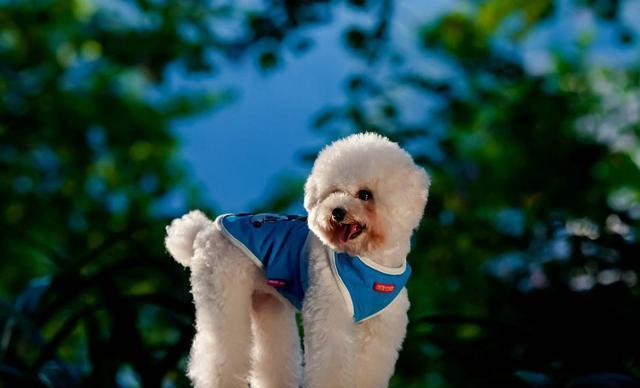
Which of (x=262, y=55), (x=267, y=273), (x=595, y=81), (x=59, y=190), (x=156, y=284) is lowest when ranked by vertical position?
(x=267, y=273)

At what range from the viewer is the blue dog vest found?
112cm

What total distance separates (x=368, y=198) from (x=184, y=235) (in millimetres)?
368

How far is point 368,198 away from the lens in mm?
1112

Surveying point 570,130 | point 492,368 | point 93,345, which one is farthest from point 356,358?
Answer: point 570,130

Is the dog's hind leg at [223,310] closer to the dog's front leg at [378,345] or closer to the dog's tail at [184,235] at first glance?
the dog's tail at [184,235]

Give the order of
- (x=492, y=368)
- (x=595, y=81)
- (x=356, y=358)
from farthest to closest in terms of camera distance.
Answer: (x=595, y=81), (x=492, y=368), (x=356, y=358)

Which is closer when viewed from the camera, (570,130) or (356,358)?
(356,358)

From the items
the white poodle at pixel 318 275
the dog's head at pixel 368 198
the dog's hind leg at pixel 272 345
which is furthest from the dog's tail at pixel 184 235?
the dog's head at pixel 368 198

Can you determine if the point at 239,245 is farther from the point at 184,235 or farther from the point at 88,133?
the point at 88,133

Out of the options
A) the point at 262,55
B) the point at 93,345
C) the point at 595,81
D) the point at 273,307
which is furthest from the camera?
the point at 595,81

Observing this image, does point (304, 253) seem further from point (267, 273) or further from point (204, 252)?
point (204, 252)

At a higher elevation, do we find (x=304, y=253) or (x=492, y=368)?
(x=492, y=368)

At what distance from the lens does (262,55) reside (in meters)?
3.11

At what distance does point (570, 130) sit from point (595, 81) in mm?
1391
